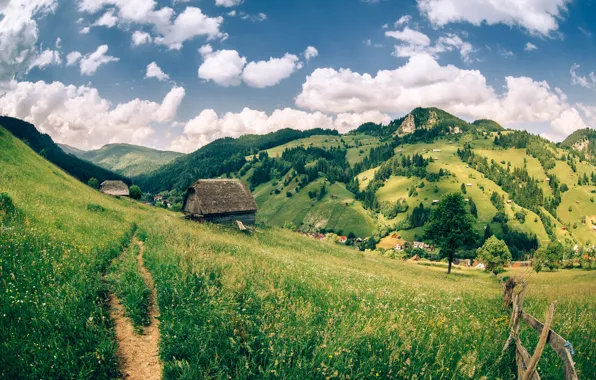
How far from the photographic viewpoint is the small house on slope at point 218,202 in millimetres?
39312

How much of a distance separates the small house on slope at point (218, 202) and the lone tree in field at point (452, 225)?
2851 cm

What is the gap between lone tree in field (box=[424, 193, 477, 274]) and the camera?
43406mm

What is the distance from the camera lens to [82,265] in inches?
330

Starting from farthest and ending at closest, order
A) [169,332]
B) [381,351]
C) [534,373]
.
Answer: [169,332]
[381,351]
[534,373]

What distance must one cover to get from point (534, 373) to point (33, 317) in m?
8.58

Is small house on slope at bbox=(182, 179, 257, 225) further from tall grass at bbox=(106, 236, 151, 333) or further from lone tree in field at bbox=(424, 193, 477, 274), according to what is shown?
tall grass at bbox=(106, 236, 151, 333)

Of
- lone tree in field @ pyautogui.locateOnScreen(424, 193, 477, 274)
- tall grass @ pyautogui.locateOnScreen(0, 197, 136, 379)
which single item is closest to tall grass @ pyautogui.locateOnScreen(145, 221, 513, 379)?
tall grass @ pyautogui.locateOnScreen(0, 197, 136, 379)

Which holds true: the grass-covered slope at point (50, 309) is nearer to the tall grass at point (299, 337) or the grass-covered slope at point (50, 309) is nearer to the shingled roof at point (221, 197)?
the tall grass at point (299, 337)

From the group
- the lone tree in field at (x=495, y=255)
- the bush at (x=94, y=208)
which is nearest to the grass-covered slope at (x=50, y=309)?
the bush at (x=94, y=208)

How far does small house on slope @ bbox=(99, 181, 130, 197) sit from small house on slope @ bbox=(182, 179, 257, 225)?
157ft

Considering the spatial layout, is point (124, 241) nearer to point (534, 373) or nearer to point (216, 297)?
point (216, 297)

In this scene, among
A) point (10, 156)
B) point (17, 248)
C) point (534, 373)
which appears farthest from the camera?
point (10, 156)

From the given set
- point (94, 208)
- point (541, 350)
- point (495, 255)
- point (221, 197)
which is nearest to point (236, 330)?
point (541, 350)

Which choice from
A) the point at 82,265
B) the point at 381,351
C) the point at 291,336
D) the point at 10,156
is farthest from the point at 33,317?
the point at 10,156
